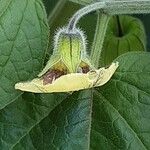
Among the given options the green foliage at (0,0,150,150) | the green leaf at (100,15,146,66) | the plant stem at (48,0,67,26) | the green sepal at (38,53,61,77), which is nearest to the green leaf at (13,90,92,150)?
the green foliage at (0,0,150,150)

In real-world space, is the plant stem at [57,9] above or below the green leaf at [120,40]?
above

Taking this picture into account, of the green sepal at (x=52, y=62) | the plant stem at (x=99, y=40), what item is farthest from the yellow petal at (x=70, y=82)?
the plant stem at (x=99, y=40)

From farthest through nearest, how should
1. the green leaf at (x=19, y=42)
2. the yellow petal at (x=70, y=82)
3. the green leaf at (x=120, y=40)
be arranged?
the green leaf at (x=120, y=40) → the green leaf at (x=19, y=42) → the yellow petal at (x=70, y=82)

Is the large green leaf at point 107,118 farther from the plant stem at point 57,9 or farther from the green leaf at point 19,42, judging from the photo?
the plant stem at point 57,9

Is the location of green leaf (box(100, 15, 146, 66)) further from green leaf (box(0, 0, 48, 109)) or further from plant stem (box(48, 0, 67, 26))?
green leaf (box(0, 0, 48, 109))

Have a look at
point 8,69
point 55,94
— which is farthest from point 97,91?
point 8,69

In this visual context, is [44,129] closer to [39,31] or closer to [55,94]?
[55,94]
